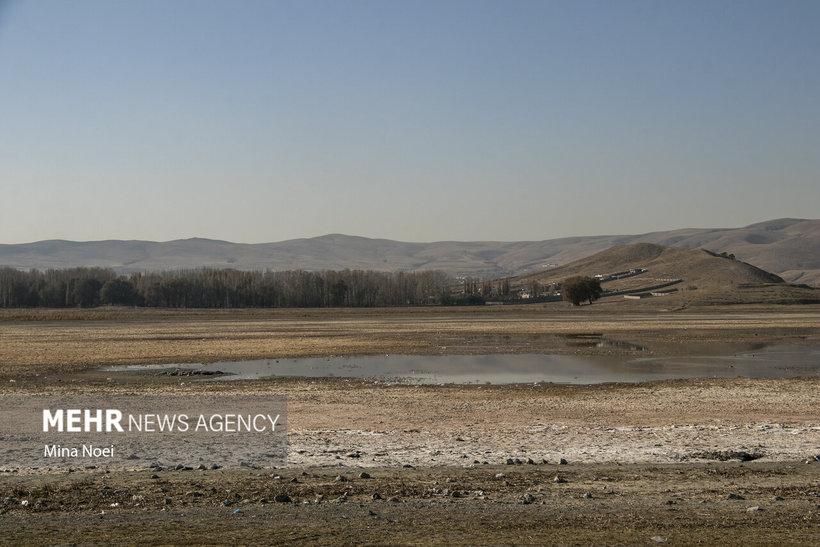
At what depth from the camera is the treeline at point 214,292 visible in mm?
168125

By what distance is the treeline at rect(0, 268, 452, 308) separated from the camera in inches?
6619

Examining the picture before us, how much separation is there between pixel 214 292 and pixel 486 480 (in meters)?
170

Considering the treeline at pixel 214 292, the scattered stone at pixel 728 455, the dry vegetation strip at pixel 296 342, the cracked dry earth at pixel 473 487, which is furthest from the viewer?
the treeline at pixel 214 292

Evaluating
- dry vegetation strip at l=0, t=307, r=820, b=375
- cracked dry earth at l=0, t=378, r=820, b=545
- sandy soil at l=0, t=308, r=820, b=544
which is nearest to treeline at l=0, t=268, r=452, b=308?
dry vegetation strip at l=0, t=307, r=820, b=375

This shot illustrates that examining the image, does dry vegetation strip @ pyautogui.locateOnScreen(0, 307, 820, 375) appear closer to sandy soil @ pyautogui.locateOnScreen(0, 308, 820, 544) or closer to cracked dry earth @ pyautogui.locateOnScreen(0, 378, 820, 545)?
sandy soil @ pyautogui.locateOnScreen(0, 308, 820, 544)

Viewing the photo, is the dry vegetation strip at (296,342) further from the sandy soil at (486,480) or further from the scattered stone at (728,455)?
the scattered stone at (728,455)

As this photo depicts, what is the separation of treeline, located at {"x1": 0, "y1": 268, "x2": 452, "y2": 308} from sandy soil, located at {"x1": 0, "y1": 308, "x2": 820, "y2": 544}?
146m

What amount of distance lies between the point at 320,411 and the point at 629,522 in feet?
42.1

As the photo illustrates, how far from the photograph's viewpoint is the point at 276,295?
6718 inches

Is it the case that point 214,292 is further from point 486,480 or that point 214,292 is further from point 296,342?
point 486,480

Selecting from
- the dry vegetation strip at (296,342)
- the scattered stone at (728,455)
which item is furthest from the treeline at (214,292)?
the scattered stone at (728,455)

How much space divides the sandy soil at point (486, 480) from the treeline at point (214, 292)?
146043mm

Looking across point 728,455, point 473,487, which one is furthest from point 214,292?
point 473,487

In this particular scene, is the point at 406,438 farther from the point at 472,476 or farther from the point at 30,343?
the point at 30,343
